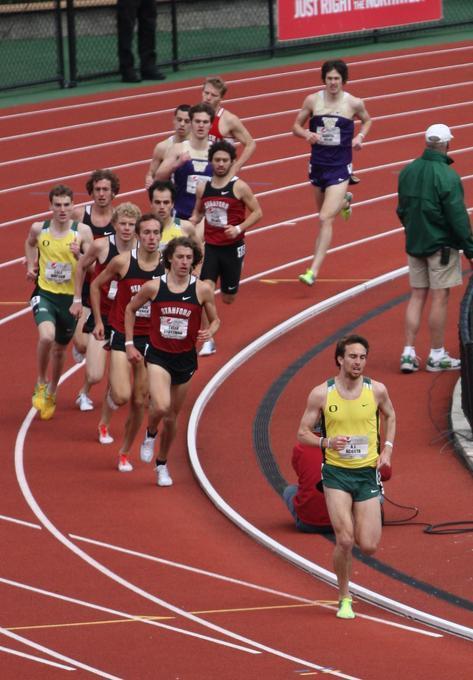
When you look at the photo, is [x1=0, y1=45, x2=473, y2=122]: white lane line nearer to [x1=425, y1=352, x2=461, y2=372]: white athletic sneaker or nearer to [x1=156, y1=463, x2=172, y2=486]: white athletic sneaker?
[x1=425, y1=352, x2=461, y2=372]: white athletic sneaker

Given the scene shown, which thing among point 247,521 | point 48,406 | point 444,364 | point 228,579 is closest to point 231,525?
point 247,521

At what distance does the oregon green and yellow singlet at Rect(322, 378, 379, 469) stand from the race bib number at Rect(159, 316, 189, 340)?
7.30ft

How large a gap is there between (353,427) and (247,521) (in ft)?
5.95

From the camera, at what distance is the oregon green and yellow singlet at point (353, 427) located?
9.46 metres

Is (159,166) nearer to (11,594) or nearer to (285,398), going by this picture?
(285,398)

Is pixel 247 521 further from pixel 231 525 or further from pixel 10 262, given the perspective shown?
pixel 10 262

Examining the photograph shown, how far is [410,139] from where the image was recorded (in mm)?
24422

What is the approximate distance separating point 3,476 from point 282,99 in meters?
15.1

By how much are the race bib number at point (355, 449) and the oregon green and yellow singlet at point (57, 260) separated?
4.53m

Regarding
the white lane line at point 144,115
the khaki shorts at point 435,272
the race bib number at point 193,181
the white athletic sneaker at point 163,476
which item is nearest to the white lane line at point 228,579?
the white athletic sneaker at point 163,476

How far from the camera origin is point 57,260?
13406mm

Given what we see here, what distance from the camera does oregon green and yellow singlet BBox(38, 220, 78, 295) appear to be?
1337cm

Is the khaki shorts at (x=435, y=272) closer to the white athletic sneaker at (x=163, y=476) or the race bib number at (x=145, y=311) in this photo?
the race bib number at (x=145, y=311)

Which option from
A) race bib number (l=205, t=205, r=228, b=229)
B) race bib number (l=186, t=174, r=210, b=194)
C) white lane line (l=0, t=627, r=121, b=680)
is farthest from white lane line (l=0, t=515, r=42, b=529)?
race bib number (l=186, t=174, r=210, b=194)
